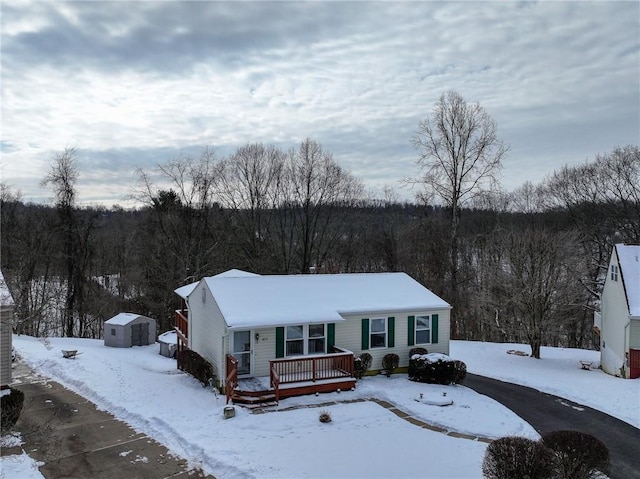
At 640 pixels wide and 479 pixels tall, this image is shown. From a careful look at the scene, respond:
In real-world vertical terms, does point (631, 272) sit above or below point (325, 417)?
above

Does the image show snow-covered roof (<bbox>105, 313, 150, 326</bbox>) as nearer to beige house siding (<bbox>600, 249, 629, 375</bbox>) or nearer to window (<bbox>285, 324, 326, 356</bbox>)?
window (<bbox>285, 324, 326, 356</bbox>)

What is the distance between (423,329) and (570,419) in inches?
236

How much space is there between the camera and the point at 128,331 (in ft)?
83.0

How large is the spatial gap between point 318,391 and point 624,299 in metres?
13.9

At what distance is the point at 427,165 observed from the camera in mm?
32469

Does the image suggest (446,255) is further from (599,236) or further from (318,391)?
(318,391)

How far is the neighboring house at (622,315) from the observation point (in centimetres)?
1916

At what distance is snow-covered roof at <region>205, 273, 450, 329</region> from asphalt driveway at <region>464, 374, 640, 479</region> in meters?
3.92

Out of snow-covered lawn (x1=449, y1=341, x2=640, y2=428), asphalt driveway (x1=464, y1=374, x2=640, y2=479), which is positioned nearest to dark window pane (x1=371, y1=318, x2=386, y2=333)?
asphalt driveway (x1=464, y1=374, x2=640, y2=479)

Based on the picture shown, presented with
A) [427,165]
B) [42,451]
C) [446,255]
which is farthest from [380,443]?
[446,255]

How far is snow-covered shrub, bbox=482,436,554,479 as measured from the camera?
8.24 meters

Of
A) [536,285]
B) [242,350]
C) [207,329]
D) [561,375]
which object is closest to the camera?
[242,350]

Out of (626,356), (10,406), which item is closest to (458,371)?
(626,356)

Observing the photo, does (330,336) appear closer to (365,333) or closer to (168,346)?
(365,333)
